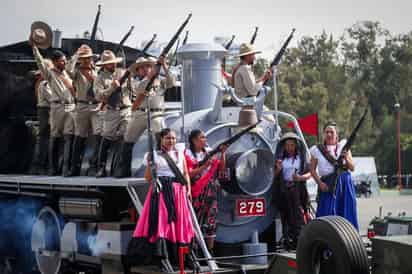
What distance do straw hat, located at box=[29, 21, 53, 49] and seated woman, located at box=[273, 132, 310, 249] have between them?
3930 mm

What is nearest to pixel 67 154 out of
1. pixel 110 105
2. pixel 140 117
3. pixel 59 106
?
pixel 59 106

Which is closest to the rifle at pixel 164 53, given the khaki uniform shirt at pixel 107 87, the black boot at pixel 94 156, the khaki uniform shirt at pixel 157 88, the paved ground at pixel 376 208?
the khaki uniform shirt at pixel 157 88

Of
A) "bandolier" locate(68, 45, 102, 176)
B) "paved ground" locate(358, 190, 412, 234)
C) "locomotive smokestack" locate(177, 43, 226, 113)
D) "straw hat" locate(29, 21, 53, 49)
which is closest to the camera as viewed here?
"locomotive smokestack" locate(177, 43, 226, 113)

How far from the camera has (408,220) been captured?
12.8m

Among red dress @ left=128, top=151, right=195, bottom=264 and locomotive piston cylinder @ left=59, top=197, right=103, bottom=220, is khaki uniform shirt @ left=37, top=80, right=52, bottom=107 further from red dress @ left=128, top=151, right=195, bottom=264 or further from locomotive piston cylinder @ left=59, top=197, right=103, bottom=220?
red dress @ left=128, top=151, right=195, bottom=264

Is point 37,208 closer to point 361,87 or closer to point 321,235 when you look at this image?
point 321,235

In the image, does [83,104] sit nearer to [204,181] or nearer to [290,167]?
[204,181]

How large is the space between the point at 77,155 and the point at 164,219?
2638 millimetres

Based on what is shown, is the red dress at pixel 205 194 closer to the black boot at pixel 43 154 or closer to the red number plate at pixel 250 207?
the red number plate at pixel 250 207

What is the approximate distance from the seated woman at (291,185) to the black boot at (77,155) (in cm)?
276

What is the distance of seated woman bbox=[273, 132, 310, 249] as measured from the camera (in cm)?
1115

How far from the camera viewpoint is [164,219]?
1020 cm

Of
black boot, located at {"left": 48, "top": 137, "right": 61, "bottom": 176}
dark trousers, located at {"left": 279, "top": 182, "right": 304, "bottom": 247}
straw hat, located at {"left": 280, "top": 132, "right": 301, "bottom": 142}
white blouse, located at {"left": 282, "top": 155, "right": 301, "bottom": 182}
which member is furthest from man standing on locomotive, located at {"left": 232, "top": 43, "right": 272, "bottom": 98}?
black boot, located at {"left": 48, "top": 137, "right": 61, "bottom": 176}

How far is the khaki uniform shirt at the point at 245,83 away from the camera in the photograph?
11.5m
